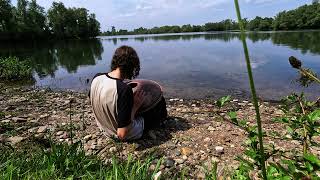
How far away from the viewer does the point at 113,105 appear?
6.25m

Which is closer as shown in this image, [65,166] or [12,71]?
[65,166]

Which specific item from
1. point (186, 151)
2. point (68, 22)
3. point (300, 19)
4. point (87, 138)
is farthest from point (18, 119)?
point (300, 19)

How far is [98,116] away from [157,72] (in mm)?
15289

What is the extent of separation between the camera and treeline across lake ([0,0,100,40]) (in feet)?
270

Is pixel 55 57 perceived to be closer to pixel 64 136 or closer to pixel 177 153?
pixel 64 136

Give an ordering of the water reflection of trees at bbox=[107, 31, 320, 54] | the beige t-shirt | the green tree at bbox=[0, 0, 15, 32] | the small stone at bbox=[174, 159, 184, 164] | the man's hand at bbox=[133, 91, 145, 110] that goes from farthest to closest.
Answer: the green tree at bbox=[0, 0, 15, 32] → the water reflection of trees at bbox=[107, 31, 320, 54] → the man's hand at bbox=[133, 91, 145, 110] → the beige t-shirt → the small stone at bbox=[174, 159, 184, 164]

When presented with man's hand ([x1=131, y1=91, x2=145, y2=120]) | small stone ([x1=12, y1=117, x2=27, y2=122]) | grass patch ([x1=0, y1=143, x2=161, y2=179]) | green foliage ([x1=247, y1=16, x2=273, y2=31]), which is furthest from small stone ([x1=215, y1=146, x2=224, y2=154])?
green foliage ([x1=247, y1=16, x2=273, y2=31])

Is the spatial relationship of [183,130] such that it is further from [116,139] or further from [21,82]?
[21,82]

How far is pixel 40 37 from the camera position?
97.1m

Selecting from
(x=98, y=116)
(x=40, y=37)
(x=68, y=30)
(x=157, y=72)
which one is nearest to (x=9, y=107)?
(x=98, y=116)

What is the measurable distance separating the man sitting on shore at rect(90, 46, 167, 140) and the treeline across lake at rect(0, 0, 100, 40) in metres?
79.0

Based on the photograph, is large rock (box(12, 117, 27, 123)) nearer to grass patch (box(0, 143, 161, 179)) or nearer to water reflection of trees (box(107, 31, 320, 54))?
grass patch (box(0, 143, 161, 179))

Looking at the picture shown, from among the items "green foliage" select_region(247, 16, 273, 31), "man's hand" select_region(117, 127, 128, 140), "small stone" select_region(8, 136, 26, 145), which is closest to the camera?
"man's hand" select_region(117, 127, 128, 140)

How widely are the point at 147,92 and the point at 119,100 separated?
100cm
